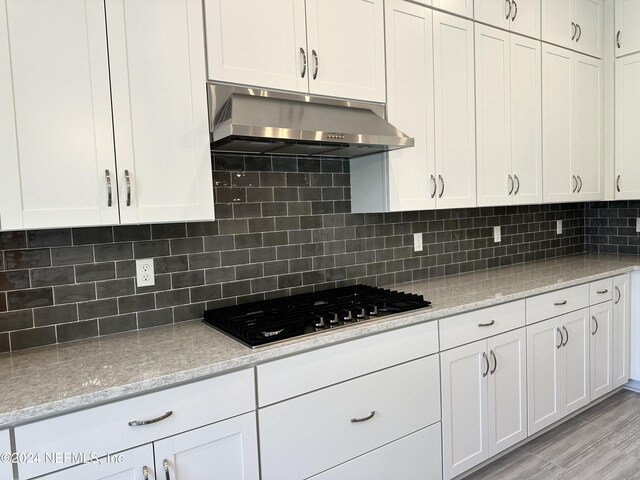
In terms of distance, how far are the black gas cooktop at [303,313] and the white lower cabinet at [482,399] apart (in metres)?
0.40

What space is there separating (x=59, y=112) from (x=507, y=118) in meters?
2.57

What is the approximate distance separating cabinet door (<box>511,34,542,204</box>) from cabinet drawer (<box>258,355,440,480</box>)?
62.7 inches

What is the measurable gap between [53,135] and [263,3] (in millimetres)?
1034

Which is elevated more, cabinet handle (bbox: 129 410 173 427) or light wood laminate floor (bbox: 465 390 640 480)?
cabinet handle (bbox: 129 410 173 427)

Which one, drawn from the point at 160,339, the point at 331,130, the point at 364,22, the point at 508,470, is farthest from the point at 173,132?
the point at 508,470

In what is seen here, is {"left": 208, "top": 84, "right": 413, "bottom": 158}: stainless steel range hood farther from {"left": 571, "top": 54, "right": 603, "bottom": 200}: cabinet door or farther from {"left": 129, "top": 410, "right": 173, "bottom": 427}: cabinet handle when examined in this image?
{"left": 571, "top": 54, "right": 603, "bottom": 200}: cabinet door

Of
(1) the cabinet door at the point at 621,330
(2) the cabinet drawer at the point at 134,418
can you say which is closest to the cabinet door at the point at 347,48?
(2) the cabinet drawer at the point at 134,418

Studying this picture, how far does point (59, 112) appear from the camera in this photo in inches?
58.2

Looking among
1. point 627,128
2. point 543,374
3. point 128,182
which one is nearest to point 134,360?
point 128,182

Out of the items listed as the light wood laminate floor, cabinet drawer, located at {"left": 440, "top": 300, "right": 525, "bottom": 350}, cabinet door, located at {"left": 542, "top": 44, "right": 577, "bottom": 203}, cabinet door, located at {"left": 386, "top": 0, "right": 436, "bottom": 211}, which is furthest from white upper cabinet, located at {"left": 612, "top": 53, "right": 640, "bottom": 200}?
cabinet door, located at {"left": 386, "top": 0, "right": 436, "bottom": 211}

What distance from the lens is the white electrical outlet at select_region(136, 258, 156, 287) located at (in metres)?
1.94

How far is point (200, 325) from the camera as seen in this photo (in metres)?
1.98

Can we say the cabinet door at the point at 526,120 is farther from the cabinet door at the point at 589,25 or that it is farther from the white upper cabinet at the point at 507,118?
the cabinet door at the point at 589,25

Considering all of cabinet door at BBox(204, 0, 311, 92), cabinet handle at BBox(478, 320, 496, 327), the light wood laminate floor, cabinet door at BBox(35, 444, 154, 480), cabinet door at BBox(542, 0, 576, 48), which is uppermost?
cabinet door at BBox(542, 0, 576, 48)
